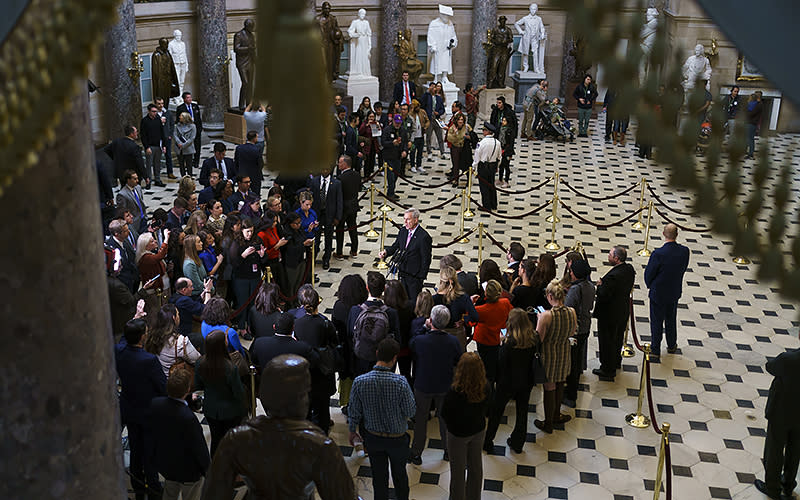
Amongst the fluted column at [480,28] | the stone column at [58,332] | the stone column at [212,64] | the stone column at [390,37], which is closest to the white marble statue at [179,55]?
the stone column at [212,64]

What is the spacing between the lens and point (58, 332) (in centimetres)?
205

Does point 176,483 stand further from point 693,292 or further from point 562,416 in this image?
point 693,292

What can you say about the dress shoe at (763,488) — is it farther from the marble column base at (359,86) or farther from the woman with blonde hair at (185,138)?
the marble column base at (359,86)

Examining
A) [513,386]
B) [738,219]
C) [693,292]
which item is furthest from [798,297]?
[693,292]

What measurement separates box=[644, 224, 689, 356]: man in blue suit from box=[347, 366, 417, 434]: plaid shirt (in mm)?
4329

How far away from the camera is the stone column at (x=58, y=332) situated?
1932 mm

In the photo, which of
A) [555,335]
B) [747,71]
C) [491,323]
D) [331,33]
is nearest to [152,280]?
[491,323]

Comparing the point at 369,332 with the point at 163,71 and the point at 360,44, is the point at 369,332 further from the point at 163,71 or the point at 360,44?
the point at 360,44

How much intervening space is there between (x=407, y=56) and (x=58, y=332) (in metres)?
21.4

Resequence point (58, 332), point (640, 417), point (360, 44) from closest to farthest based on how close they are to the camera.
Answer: point (58, 332) → point (640, 417) → point (360, 44)

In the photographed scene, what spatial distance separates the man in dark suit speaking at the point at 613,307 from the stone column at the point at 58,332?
6837mm

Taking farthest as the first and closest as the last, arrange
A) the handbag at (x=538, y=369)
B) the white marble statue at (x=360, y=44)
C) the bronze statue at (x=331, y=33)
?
the white marble statue at (x=360, y=44) < the bronze statue at (x=331, y=33) < the handbag at (x=538, y=369)

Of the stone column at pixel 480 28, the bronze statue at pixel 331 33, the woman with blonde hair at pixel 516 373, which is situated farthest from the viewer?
the stone column at pixel 480 28

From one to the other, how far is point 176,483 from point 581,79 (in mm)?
19764
